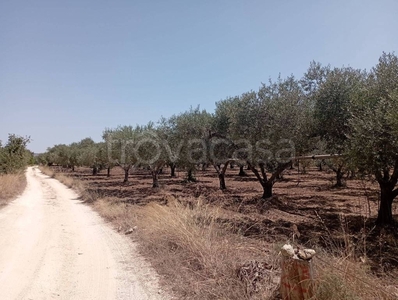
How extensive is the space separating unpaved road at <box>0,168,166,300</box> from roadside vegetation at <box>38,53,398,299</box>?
1.84ft

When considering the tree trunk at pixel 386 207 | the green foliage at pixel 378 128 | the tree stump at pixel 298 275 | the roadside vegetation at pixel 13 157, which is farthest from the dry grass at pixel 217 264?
the roadside vegetation at pixel 13 157

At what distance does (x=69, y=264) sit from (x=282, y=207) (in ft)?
40.3

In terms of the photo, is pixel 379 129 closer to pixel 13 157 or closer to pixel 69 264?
pixel 69 264

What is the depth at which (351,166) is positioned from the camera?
943cm

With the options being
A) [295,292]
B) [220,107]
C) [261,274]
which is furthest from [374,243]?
[220,107]

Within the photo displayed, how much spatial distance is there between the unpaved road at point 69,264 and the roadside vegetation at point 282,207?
1.84ft

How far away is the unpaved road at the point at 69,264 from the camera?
14.7ft

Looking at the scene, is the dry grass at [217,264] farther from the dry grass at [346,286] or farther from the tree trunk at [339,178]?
the tree trunk at [339,178]

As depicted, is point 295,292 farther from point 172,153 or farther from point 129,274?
point 172,153

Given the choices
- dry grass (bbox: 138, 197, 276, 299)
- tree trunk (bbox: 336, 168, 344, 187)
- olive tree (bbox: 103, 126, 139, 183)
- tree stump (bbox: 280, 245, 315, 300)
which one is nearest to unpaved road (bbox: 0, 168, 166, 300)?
dry grass (bbox: 138, 197, 276, 299)

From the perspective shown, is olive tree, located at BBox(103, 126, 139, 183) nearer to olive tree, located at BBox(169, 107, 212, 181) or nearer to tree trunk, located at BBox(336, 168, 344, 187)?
olive tree, located at BBox(169, 107, 212, 181)

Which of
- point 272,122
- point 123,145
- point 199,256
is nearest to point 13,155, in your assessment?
point 123,145

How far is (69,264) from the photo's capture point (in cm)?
575

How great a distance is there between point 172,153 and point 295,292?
20006 millimetres
